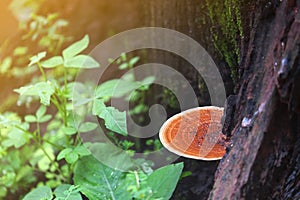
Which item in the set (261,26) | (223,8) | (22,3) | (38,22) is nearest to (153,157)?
(223,8)

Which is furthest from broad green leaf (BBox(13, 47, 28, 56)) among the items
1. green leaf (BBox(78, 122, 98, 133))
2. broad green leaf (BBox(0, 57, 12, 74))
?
green leaf (BBox(78, 122, 98, 133))

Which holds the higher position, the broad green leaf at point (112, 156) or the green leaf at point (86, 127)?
the green leaf at point (86, 127)

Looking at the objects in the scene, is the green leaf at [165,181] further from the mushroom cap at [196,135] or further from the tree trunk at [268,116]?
the tree trunk at [268,116]

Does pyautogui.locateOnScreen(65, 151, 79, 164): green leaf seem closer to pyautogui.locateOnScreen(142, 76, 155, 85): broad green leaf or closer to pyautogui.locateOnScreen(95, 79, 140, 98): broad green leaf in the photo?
pyautogui.locateOnScreen(95, 79, 140, 98): broad green leaf

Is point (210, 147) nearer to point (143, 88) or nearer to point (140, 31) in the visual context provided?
point (143, 88)

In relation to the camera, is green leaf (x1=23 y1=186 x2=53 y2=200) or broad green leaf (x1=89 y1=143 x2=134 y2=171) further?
broad green leaf (x1=89 y1=143 x2=134 y2=171)

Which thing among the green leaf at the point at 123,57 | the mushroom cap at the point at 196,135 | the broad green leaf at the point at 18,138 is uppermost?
the mushroom cap at the point at 196,135

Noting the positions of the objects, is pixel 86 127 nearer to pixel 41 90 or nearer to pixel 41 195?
pixel 41 90

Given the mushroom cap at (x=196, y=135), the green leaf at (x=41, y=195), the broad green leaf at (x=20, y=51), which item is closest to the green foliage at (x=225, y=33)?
the mushroom cap at (x=196, y=135)
